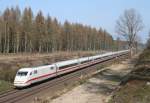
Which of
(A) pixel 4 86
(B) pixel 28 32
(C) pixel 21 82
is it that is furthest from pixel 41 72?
(B) pixel 28 32

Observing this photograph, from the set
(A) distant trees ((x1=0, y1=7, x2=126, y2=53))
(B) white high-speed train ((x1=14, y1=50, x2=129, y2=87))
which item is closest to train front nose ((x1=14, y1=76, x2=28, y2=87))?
(B) white high-speed train ((x1=14, y1=50, x2=129, y2=87))

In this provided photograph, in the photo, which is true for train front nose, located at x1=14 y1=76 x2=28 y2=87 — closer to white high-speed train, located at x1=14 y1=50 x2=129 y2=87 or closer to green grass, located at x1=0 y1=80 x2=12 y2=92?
white high-speed train, located at x1=14 y1=50 x2=129 y2=87

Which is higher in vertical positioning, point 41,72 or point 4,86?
point 41,72

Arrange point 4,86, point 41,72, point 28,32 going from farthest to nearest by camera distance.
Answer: point 28,32 < point 41,72 < point 4,86

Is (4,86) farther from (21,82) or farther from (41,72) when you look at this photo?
(41,72)

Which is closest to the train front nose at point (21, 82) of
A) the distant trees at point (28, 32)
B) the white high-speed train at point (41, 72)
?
the white high-speed train at point (41, 72)

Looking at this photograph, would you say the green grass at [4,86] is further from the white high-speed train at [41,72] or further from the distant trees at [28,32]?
the distant trees at [28,32]

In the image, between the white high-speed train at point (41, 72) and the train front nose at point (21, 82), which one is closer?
the train front nose at point (21, 82)

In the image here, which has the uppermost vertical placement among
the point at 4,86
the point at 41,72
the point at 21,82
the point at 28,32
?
the point at 28,32

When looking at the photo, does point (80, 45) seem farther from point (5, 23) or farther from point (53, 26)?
point (5, 23)

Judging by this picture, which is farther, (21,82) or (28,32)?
(28,32)

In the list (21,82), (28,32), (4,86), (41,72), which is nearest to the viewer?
(21,82)

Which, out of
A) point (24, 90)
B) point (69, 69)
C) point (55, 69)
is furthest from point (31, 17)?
point (24, 90)

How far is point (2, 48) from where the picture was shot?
348ft
